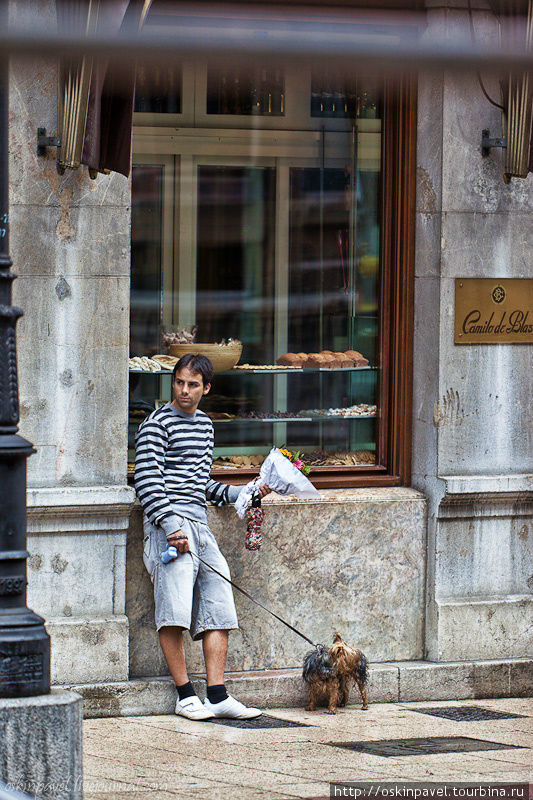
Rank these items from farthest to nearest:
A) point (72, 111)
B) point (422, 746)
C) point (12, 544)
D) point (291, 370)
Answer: point (291, 370) < point (72, 111) < point (422, 746) < point (12, 544)

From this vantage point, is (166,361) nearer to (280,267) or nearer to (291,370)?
(291,370)

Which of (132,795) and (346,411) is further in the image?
(346,411)

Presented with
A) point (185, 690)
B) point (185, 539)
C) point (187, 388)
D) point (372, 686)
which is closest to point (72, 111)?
point (187, 388)

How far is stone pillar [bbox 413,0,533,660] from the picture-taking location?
6.93 metres

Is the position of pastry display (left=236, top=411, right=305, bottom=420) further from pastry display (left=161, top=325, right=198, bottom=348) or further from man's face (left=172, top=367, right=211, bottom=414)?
man's face (left=172, top=367, right=211, bottom=414)

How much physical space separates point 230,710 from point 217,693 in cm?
12

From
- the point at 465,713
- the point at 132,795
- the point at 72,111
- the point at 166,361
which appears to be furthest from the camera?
the point at 166,361

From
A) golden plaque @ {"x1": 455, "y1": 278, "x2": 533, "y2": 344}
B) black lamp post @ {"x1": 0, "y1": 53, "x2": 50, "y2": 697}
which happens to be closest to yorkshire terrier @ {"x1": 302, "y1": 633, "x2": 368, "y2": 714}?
golden plaque @ {"x1": 455, "y1": 278, "x2": 533, "y2": 344}

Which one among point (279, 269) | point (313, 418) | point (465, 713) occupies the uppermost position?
point (279, 269)

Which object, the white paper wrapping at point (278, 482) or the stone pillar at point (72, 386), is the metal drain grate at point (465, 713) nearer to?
the white paper wrapping at point (278, 482)

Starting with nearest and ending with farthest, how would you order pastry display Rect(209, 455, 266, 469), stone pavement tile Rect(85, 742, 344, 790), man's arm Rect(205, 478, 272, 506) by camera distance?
stone pavement tile Rect(85, 742, 344, 790) → man's arm Rect(205, 478, 272, 506) → pastry display Rect(209, 455, 266, 469)

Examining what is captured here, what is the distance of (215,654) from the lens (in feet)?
20.4

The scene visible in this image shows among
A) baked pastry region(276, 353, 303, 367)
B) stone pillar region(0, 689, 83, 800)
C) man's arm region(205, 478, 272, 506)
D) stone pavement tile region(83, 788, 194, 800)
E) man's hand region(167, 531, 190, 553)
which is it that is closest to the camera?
stone pillar region(0, 689, 83, 800)

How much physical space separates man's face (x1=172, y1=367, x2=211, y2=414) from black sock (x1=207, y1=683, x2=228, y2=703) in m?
1.56
